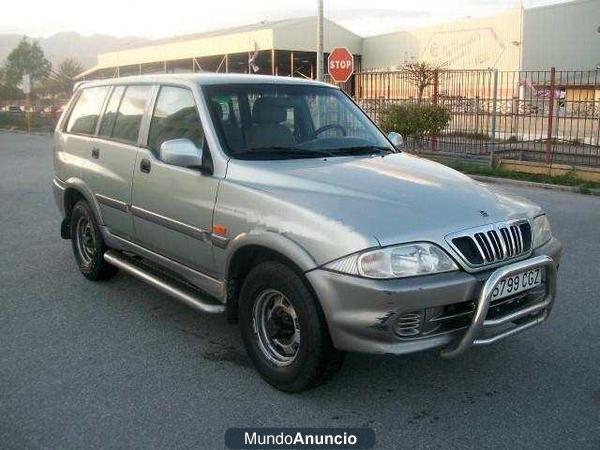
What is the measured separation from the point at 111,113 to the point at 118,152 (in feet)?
1.70

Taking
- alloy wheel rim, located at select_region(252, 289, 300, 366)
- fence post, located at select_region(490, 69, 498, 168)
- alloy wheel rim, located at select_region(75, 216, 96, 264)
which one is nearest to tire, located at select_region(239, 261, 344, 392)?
alloy wheel rim, located at select_region(252, 289, 300, 366)

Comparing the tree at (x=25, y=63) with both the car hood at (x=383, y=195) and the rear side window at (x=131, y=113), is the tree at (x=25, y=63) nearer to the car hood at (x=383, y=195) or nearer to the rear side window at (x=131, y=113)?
the rear side window at (x=131, y=113)

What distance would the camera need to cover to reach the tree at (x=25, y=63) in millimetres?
71287

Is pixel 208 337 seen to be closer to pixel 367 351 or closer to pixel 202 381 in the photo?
pixel 202 381

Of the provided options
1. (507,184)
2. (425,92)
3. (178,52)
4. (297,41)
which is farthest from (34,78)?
(507,184)

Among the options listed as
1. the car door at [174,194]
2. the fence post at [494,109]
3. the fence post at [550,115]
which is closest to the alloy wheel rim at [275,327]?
the car door at [174,194]

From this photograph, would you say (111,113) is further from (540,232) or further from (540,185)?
(540,185)

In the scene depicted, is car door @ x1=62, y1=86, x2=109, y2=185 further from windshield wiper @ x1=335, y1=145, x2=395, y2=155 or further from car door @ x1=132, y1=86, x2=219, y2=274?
windshield wiper @ x1=335, y1=145, x2=395, y2=155

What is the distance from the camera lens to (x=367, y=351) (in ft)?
10.8

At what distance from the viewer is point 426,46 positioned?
42.1 meters

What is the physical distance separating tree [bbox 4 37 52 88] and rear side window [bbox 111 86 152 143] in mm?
71998

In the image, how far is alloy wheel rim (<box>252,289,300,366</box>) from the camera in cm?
370

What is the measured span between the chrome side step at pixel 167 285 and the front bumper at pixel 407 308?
100 centimetres

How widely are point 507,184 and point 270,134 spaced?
887cm
